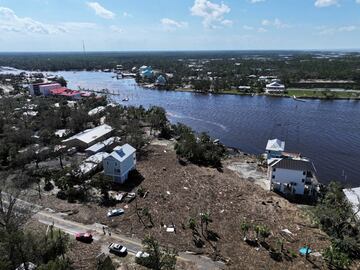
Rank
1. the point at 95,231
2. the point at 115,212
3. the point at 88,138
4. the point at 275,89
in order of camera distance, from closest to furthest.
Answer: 1. the point at 95,231
2. the point at 115,212
3. the point at 88,138
4. the point at 275,89

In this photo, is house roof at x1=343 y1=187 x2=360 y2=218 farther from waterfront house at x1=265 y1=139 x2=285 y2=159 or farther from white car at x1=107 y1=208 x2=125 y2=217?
white car at x1=107 y1=208 x2=125 y2=217

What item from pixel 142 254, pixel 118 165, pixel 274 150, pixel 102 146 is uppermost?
pixel 118 165

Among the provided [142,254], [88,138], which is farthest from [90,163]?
[142,254]

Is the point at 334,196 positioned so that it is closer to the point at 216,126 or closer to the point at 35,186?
the point at 35,186

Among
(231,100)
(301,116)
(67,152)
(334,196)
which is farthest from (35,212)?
(231,100)

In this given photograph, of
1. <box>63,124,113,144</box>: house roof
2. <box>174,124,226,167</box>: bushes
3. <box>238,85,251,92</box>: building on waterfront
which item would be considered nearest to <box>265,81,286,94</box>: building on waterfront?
<box>238,85,251,92</box>: building on waterfront

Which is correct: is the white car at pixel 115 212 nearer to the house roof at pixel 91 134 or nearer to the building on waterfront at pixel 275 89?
the house roof at pixel 91 134

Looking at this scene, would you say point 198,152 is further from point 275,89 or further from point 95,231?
point 275,89
